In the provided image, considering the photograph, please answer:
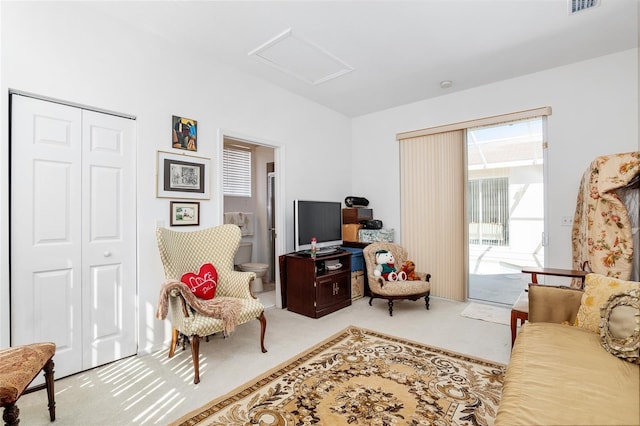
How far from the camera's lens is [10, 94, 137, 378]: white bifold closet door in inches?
82.7

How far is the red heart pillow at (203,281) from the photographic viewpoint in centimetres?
260

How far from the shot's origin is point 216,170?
319 cm

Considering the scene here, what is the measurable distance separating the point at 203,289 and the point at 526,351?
7.70 ft

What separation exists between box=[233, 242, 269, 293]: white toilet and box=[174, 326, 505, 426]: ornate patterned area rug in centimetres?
213

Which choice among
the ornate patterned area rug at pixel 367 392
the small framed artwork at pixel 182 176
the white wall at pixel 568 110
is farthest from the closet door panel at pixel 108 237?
the white wall at pixel 568 110

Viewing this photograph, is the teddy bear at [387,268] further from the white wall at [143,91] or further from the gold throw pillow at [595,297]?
the gold throw pillow at [595,297]

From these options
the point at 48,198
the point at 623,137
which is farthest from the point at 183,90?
the point at 623,137

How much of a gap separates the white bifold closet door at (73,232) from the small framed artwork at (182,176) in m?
0.23

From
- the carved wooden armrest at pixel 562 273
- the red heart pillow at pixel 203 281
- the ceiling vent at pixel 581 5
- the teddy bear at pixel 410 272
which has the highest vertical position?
the ceiling vent at pixel 581 5

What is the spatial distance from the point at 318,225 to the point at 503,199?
253 cm

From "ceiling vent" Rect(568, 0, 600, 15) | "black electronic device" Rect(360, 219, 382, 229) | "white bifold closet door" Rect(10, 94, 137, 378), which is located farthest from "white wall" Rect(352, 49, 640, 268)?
"white bifold closet door" Rect(10, 94, 137, 378)

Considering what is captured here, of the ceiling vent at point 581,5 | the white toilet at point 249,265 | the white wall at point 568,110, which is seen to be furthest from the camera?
the white toilet at point 249,265

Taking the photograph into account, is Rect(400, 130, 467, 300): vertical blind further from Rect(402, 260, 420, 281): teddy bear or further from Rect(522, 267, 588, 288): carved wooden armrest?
Rect(522, 267, 588, 288): carved wooden armrest

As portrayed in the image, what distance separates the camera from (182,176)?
2902mm
